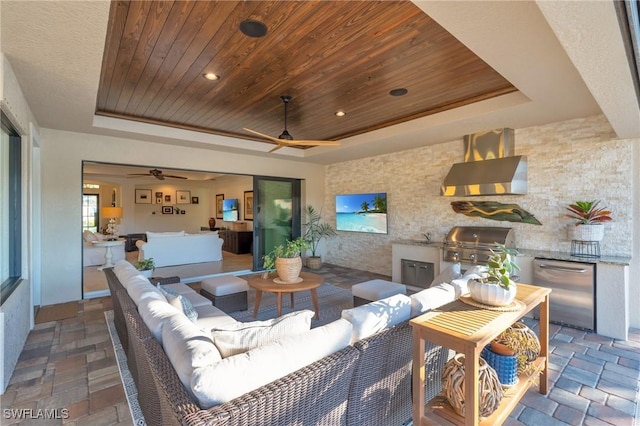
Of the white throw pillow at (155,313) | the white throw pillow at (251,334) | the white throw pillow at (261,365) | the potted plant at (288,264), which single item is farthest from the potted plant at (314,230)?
the white throw pillow at (261,365)

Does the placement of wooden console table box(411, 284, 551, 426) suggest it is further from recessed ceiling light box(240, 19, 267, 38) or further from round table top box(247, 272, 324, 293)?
recessed ceiling light box(240, 19, 267, 38)

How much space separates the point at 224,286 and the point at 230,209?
7.47m

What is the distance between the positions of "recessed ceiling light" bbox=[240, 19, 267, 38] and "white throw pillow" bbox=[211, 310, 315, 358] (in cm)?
214

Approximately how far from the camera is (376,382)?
5.51 ft

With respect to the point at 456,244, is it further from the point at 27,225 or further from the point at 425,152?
the point at 27,225

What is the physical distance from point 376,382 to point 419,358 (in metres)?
0.29

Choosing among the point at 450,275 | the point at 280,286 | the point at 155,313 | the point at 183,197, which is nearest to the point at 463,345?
the point at 450,275

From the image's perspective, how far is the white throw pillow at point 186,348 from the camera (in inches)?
48.1

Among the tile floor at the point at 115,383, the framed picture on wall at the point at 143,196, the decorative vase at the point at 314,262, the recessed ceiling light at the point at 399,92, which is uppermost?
the recessed ceiling light at the point at 399,92

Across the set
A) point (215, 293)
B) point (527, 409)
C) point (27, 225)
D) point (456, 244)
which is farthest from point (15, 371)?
point (456, 244)

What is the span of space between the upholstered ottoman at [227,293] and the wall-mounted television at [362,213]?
11.1 feet

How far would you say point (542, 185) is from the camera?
4129 mm

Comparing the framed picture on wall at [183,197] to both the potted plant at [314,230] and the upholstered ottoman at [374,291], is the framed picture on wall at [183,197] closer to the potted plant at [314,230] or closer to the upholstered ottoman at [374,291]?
the potted plant at [314,230]

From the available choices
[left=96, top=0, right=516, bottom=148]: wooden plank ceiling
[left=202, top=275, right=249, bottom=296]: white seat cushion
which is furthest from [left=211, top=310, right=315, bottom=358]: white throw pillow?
[left=202, top=275, right=249, bottom=296]: white seat cushion
